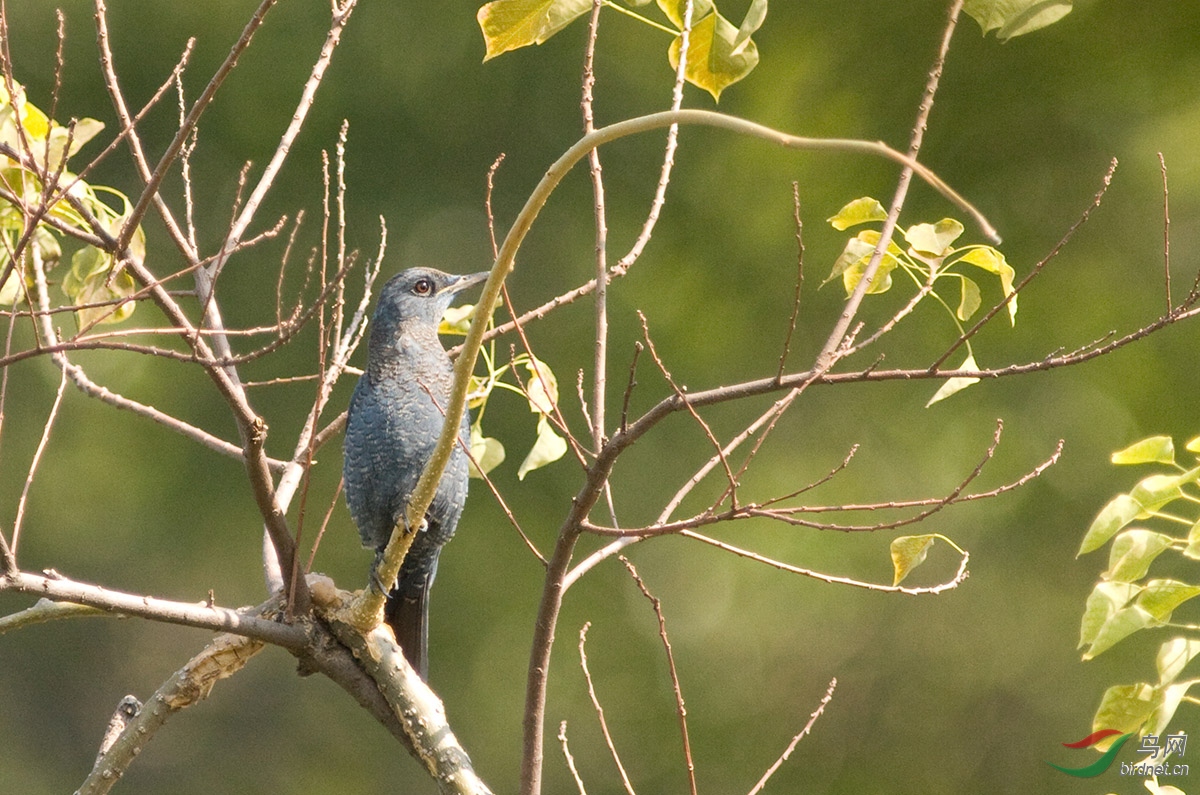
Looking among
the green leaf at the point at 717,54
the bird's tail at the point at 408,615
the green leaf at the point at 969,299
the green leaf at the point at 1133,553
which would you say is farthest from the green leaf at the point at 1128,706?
the bird's tail at the point at 408,615

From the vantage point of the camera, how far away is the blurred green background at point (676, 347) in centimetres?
507

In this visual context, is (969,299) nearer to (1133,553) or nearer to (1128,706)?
(1133,553)

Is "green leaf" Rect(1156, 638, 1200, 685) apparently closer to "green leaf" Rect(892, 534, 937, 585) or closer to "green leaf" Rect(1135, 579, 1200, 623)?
"green leaf" Rect(1135, 579, 1200, 623)

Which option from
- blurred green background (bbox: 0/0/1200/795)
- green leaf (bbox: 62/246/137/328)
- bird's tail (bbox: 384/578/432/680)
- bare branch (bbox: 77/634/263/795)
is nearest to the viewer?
bare branch (bbox: 77/634/263/795)

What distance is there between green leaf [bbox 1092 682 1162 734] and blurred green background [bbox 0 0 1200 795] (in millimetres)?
3223

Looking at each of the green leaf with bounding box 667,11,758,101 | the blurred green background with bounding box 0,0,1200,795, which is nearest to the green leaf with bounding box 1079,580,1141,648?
the green leaf with bounding box 667,11,758,101

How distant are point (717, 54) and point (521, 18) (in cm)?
26

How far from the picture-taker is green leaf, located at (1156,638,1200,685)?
1542 mm

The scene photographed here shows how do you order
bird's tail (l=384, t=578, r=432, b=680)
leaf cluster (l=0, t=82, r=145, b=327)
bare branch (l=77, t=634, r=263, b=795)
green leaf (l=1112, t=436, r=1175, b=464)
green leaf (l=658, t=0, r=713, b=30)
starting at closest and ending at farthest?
green leaf (l=1112, t=436, r=1175, b=464) < green leaf (l=658, t=0, r=713, b=30) < leaf cluster (l=0, t=82, r=145, b=327) < bare branch (l=77, t=634, r=263, b=795) < bird's tail (l=384, t=578, r=432, b=680)

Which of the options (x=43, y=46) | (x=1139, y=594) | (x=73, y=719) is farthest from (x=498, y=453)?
(x=73, y=719)

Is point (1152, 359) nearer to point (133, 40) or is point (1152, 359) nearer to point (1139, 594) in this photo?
point (1139, 594)

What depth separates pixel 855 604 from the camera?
5.41m

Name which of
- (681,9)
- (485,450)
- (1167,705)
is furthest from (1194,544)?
(485,450)

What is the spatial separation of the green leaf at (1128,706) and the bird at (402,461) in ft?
4.79
